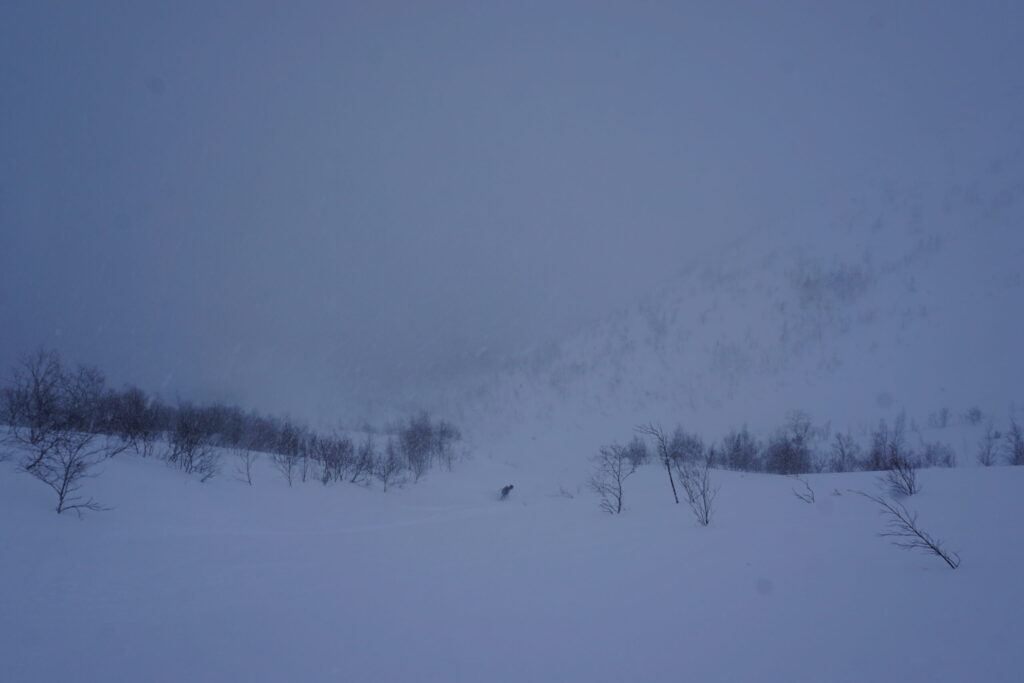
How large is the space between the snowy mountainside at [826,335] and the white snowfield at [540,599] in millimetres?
58634

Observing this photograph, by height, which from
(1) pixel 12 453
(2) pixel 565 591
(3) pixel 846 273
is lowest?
(2) pixel 565 591

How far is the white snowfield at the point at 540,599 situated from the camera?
4.87 m

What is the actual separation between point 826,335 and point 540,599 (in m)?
87.3

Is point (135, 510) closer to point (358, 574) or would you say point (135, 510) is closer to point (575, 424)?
point (358, 574)

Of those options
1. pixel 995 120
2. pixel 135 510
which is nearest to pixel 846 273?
pixel 995 120

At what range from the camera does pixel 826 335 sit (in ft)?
244

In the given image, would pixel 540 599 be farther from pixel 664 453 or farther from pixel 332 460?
pixel 332 460

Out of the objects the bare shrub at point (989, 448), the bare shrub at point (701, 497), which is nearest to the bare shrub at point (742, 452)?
the bare shrub at point (989, 448)

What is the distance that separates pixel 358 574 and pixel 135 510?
10.7 meters

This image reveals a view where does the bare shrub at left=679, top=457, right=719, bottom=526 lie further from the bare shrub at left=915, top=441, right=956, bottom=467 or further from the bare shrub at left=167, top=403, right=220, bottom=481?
the bare shrub at left=915, top=441, right=956, bottom=467

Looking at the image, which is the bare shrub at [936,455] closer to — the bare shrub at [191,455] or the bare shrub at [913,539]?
the bare shrub at [913,539]

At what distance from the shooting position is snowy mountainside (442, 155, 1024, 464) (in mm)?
58094

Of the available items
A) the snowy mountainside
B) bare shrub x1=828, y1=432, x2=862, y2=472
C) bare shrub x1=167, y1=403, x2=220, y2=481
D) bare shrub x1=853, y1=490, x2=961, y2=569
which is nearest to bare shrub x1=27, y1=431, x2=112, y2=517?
bare shrub x1=167, y1=403, x2=220, y2=481

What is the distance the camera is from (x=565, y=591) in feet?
25.9
